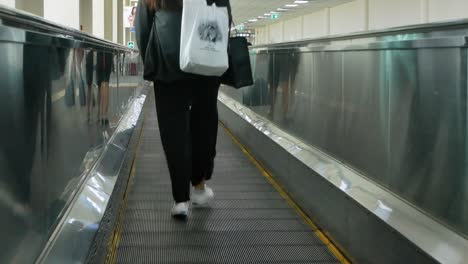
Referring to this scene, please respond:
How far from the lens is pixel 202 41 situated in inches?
134

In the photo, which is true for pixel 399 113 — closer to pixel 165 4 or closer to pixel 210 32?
pixel 210 32

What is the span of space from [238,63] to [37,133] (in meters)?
1.79

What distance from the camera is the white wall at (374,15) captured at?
73.0ft

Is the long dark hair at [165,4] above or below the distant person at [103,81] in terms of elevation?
above

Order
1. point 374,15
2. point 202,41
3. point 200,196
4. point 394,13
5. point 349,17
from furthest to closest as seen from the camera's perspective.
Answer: point 349,17 → point 374,15 → point 394,13 → point 200,196 → point 202,41

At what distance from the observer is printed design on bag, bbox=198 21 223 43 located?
3.42 m

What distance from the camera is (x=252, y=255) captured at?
321 centimetres

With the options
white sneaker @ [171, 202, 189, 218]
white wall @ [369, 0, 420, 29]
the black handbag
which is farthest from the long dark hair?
white wall @ [369, 0, 420, 29]

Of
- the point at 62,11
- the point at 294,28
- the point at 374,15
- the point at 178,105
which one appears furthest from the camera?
the point at 294,28

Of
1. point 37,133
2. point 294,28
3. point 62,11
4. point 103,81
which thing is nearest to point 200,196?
point 103,81

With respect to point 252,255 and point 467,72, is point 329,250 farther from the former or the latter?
point 467,72

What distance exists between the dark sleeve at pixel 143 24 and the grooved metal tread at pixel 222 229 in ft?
3.87

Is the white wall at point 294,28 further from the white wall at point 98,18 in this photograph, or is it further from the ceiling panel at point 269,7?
the white wall at point 98,18

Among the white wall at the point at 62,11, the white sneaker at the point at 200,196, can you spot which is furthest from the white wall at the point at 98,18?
the white sneaker at the point at 200,196
